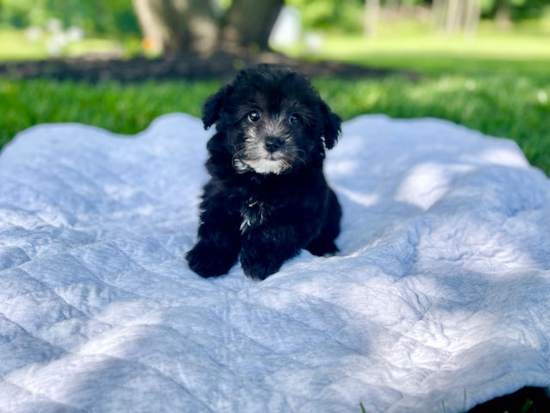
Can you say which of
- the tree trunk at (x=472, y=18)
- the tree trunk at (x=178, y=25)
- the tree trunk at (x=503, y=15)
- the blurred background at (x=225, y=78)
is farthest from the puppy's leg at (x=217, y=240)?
the tree trunk at (x=503, y=15)

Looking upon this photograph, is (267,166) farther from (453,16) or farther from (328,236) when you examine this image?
(453,16)

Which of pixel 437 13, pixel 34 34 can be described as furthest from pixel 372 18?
pixel 34 34

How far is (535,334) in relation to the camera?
2359mm

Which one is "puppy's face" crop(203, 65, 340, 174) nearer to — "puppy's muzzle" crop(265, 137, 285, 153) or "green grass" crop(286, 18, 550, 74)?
"puppy's muzzle" crop(265, 137, 285, 153)

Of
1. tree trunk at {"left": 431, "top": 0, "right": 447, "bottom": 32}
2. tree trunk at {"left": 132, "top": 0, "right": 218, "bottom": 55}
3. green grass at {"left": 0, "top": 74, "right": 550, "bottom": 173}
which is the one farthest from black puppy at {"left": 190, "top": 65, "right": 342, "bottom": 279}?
tree trunk at {"left": 431, "top": 0, "right": 447, "bottom": 32}

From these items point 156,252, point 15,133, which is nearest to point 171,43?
point 15,133

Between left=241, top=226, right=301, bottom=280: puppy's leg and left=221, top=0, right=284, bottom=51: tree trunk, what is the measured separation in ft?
29.0

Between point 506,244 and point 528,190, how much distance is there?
76cm

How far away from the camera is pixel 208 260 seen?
309 centimetres

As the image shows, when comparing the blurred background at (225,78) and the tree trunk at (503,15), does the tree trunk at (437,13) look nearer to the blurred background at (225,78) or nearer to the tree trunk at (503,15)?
the tree trunk at (503,15)

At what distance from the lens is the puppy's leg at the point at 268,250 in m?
3.01

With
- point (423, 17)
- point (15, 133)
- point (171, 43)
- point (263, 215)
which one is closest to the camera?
point (263, 215)

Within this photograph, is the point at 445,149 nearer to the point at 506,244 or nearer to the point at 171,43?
the point at 506,244

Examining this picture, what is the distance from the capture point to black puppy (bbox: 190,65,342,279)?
295cm
